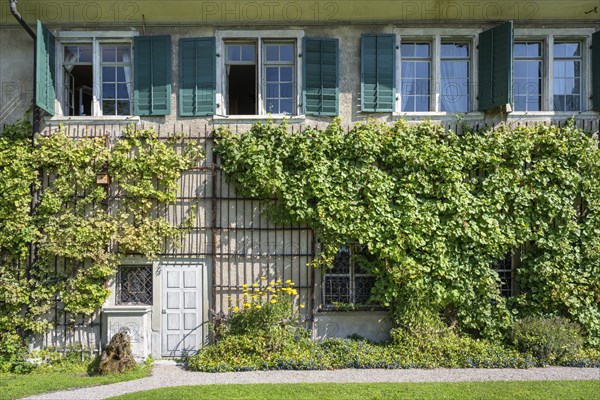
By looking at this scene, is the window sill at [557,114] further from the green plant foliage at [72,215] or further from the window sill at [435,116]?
the green plant foliage at [72,215]

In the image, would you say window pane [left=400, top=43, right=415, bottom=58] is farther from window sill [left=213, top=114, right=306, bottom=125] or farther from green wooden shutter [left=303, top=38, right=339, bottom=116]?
window sill [left=213, top=114, right=306, bottom=125]

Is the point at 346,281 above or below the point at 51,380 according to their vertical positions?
above

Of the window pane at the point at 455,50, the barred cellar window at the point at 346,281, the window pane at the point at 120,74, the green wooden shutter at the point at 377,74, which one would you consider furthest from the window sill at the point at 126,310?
the window pane at the point at 455,50

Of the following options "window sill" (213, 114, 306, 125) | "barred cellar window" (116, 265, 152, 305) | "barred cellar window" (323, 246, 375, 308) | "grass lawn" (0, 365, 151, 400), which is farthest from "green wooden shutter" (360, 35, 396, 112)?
"grass lawn" (0, 365, 151, 400)

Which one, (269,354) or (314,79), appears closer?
(269,354)

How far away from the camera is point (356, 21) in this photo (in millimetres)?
8523

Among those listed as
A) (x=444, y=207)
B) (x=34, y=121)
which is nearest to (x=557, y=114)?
(x=444, y=207)

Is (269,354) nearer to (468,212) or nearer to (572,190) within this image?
(468,212)

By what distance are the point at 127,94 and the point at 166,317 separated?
4.22m

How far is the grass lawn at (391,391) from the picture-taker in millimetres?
6066

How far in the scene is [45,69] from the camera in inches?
316

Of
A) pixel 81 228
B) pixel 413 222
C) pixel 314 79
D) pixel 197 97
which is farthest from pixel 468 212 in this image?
pixel 81 228

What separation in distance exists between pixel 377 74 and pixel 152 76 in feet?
13.6

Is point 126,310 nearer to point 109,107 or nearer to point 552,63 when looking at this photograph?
point 109,107
